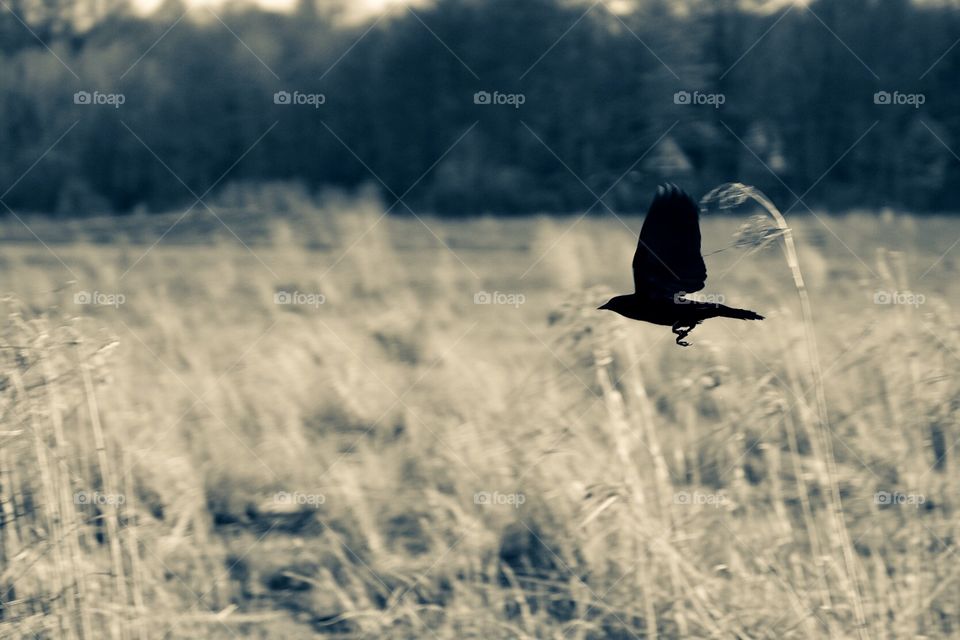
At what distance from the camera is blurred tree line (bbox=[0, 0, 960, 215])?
31.8 feet

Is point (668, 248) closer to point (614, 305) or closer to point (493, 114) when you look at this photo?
point (614, 305)

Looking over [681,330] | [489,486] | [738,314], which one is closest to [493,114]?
[489,486]

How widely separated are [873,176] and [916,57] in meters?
2.62

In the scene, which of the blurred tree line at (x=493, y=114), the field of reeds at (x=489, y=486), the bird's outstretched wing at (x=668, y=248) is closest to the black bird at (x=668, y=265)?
the bird's outstretched wing at (x=668, y=248)

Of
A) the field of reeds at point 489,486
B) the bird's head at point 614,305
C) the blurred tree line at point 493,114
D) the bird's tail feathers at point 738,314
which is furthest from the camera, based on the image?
the blurred tree line at point 493,114

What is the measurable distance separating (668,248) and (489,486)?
1.01 metres

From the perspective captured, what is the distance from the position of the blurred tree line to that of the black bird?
7.06 m

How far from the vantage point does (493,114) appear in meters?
13.5

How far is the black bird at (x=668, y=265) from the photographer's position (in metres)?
1.93

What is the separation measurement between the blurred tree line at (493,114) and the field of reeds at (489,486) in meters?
5.83

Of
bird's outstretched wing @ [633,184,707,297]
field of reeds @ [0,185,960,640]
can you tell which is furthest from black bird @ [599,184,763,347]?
field of reeds @ [0,185,960,640]

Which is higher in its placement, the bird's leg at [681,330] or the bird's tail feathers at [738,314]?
the bird's tail feathers at [738,314]

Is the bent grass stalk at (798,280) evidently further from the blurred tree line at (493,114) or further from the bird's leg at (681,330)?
the blurred tree line at (493,114)

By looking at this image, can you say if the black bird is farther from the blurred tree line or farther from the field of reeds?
the blurred tree line
